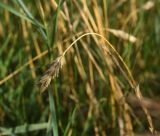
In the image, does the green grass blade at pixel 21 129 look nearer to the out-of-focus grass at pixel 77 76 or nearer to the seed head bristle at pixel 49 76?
the out-of-focus grass at pixel 77 76

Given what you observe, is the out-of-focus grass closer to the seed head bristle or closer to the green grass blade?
the green grass blade

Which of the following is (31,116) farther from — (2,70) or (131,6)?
(131,6)

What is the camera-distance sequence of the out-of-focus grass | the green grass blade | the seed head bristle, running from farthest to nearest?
the out-of-focus grass
the green grass blade
the seed head bristle

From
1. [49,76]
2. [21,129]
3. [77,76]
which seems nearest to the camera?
[49,76]

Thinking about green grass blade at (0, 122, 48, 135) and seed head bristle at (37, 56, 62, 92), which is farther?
green grass blade at (0, 122, 48, 135)

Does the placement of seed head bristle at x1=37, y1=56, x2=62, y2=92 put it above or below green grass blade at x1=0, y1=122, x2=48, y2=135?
above

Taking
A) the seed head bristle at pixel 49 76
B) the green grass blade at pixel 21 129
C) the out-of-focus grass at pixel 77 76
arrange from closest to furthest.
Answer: the seed head bristle at pixel 49 76, the green grass blade at pixel 21 129, the out-of-focus grass at pixel 77 76

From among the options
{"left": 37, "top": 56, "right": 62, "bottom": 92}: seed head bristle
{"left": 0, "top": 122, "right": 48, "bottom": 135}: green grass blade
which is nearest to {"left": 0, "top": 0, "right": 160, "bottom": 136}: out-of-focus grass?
{"left": 0, "top": 122, "right": 48, "bottom": 135}: green grass blade

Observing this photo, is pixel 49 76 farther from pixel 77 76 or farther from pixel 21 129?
pixel 77 76

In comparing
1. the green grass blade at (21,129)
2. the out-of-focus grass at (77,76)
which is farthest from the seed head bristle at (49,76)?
the green grass blade at (21,129)

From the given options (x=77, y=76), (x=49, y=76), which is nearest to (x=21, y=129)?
(x=77, y=76)
